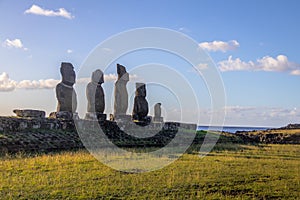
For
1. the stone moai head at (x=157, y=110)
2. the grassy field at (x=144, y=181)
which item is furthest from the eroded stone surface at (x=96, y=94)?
the grassy field at (x=144, y=181)

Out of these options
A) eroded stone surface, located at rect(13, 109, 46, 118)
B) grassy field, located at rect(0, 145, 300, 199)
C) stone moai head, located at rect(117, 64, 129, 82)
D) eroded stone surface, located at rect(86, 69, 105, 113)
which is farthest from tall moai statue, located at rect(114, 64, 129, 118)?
grassy field, located at rect(0, 145, 300, 199)

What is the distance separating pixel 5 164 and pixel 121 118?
20130mm

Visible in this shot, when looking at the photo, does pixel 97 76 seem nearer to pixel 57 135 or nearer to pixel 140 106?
pixel 140 106

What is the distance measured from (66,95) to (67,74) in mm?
2005

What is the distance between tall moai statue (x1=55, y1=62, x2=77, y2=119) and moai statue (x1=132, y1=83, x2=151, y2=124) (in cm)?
812

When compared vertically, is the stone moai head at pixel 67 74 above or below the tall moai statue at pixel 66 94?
above

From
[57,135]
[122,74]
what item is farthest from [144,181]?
[122,74]

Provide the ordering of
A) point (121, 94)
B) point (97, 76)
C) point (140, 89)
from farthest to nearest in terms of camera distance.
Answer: point (140, 89) → point (121, 94) → point (97, 76)

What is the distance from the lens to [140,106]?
4000 centimetres

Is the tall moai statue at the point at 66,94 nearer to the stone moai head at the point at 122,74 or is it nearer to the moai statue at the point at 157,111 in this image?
the stone moai head at the point at 122,74

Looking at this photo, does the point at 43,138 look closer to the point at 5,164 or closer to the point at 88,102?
the point at 5,164

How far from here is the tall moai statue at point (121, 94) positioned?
122 ft

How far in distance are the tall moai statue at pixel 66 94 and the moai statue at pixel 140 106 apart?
8117mm

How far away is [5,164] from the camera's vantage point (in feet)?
54.6
